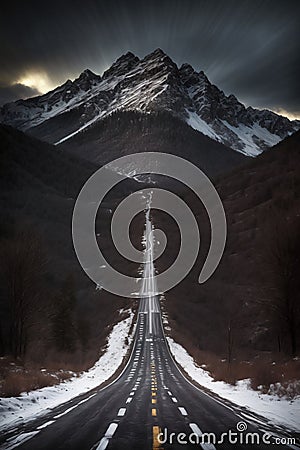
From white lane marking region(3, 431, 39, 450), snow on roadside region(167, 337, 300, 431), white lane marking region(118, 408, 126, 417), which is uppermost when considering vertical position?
white lane marking region(3, 431, 39, 450)

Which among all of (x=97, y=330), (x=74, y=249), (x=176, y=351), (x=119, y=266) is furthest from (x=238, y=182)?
(x=176, y=351)

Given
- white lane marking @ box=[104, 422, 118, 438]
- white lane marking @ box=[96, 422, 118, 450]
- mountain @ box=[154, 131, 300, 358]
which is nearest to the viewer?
white lane marking @ box=[96, 422, 118, 450]

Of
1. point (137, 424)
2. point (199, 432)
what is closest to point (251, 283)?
point (137, 424)

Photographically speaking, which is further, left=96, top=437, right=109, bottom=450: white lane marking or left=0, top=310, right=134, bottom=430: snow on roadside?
left=0, top=310, right=134, bottom=430: snow on roadside

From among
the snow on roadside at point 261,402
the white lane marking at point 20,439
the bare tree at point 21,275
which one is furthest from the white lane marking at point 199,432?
the bare tree at point 21,275

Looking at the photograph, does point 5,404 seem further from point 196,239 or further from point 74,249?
point 74,249

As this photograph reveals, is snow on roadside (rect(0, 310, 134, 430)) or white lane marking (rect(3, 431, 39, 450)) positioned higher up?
white lane marking (rect(3, 431, 39, 450))

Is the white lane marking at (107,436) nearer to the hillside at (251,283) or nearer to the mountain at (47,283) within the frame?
the hillside at (251,283)

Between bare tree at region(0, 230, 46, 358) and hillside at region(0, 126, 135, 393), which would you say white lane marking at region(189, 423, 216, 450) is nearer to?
hillside at region(0, 126, 135, 393)

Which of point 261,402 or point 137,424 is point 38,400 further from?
point 261,402

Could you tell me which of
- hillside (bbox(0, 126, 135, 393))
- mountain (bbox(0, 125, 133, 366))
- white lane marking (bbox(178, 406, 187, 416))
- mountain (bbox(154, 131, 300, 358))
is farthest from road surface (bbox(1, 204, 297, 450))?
mountain (bbox(0, 125, 133, 366))

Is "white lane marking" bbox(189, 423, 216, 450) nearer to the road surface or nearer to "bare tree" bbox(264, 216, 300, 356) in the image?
the road surface

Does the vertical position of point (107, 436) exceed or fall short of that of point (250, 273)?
it falls short

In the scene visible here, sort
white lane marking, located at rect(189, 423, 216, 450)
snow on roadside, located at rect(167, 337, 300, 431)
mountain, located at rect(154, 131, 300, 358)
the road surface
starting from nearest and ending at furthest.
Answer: white lane marking, located at rect(189, 423, 216, 450) → the road surface → snow on roadside, located at rect(167, 337, 300, 431) → mountain, located at rect(154, 131, 300, 358)
